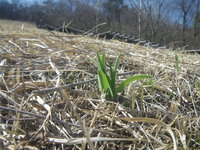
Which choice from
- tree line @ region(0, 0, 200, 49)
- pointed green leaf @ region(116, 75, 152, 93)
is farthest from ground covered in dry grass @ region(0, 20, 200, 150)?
tree line @ region(0, 0, 200, 49)

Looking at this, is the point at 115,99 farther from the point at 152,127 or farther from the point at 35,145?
the point at 35,145

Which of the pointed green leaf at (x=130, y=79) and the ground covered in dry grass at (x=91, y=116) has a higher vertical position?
the pointed green leaf at (x=130, y=79)

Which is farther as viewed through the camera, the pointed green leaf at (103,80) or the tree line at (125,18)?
the tree line at (125,18)

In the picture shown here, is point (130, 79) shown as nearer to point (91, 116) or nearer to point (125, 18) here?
point (91, 116)

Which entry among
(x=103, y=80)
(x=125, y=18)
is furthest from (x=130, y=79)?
(x=125, y=18)

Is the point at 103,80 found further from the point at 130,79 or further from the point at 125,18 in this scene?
the point at 125,18

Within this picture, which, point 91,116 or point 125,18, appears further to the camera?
point 125,18

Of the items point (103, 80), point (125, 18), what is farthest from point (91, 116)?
point (125, 18)

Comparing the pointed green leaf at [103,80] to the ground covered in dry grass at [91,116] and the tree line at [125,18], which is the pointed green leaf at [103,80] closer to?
the ground covered in dry grass at [91,116]

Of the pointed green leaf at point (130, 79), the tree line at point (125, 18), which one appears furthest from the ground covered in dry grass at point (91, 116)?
the tree line at point (125, 18)

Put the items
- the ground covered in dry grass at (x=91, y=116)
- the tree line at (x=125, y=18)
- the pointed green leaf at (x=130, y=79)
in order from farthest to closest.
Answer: the tree line at (x=125, y=18) < the pointed green leaf at (x=130, y=79) < the ground covered in dry grass at (x=91, y=116)

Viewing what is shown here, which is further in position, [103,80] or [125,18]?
[125,18]
